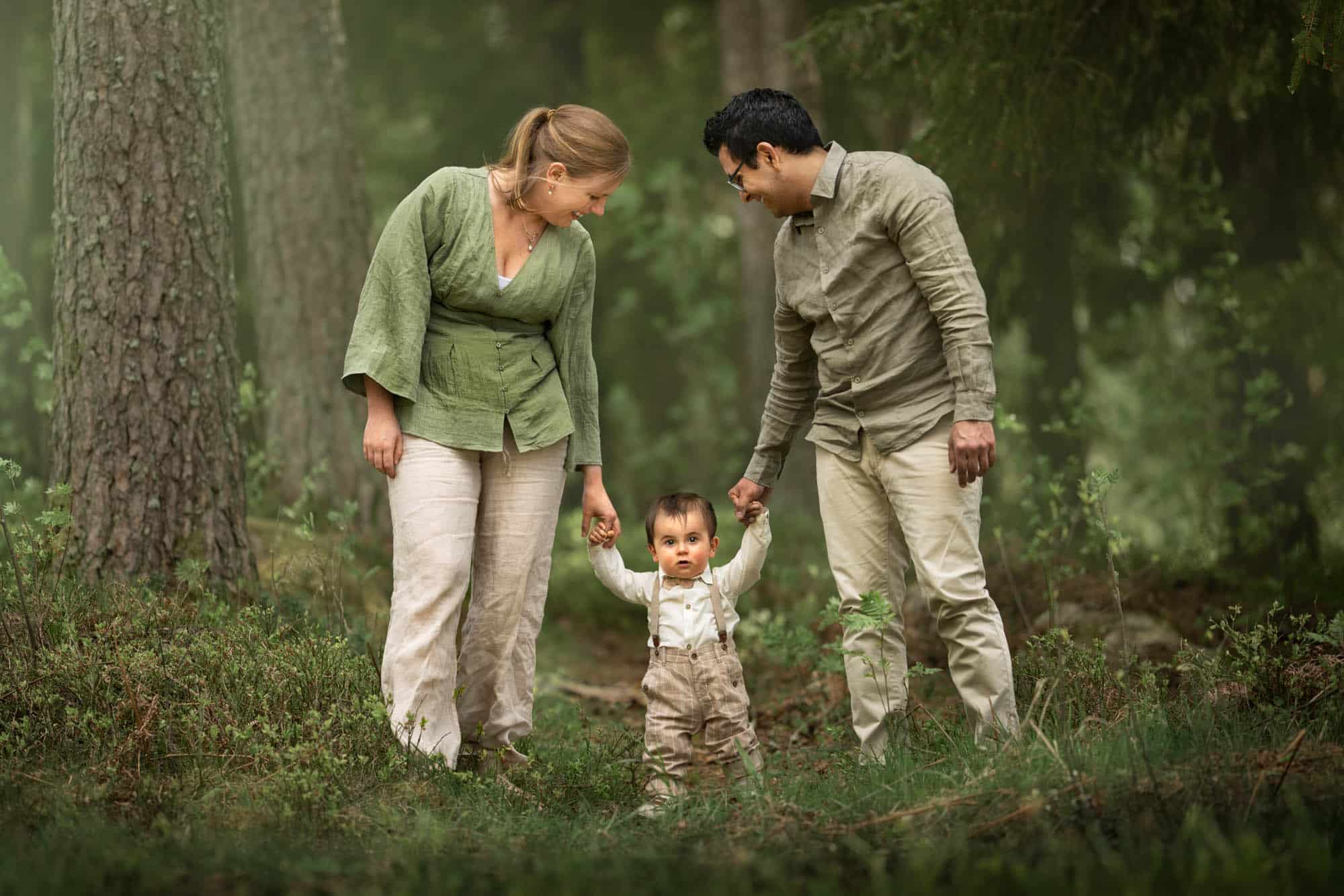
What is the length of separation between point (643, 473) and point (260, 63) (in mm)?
13720

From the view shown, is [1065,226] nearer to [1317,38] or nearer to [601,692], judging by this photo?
[1317,38]

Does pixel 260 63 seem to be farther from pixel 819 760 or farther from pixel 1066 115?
pixel 819 760

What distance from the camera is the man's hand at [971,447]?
4355 millimetres

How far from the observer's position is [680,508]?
15.2ft

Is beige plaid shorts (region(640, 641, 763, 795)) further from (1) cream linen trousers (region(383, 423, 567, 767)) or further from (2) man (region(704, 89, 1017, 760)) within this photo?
(1) cream linen trousers (region(383, 423, 567, 767))

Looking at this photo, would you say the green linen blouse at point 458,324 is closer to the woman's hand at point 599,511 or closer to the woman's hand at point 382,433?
the woman's hand at point 382,433

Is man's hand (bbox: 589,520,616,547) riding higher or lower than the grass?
higher

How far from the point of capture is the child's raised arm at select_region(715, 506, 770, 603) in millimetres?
4688

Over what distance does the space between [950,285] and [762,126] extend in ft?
2.95

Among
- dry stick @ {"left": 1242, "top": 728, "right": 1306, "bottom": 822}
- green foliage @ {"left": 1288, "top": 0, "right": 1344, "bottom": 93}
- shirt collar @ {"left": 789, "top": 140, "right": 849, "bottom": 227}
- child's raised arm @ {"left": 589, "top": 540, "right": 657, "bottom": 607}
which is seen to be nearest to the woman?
child's raised arm @ {"left": 589, "top": 540, "right": 657, "bottom": 607}

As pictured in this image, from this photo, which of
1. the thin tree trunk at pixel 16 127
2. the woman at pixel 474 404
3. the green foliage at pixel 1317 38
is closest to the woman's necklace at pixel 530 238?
the woman at pixel 474 404

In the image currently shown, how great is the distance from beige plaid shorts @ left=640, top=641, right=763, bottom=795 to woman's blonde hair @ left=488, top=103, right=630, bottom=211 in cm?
178

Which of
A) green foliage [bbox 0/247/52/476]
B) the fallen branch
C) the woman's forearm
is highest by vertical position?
the woman's forearm

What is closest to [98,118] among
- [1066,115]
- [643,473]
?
[1066,115]
